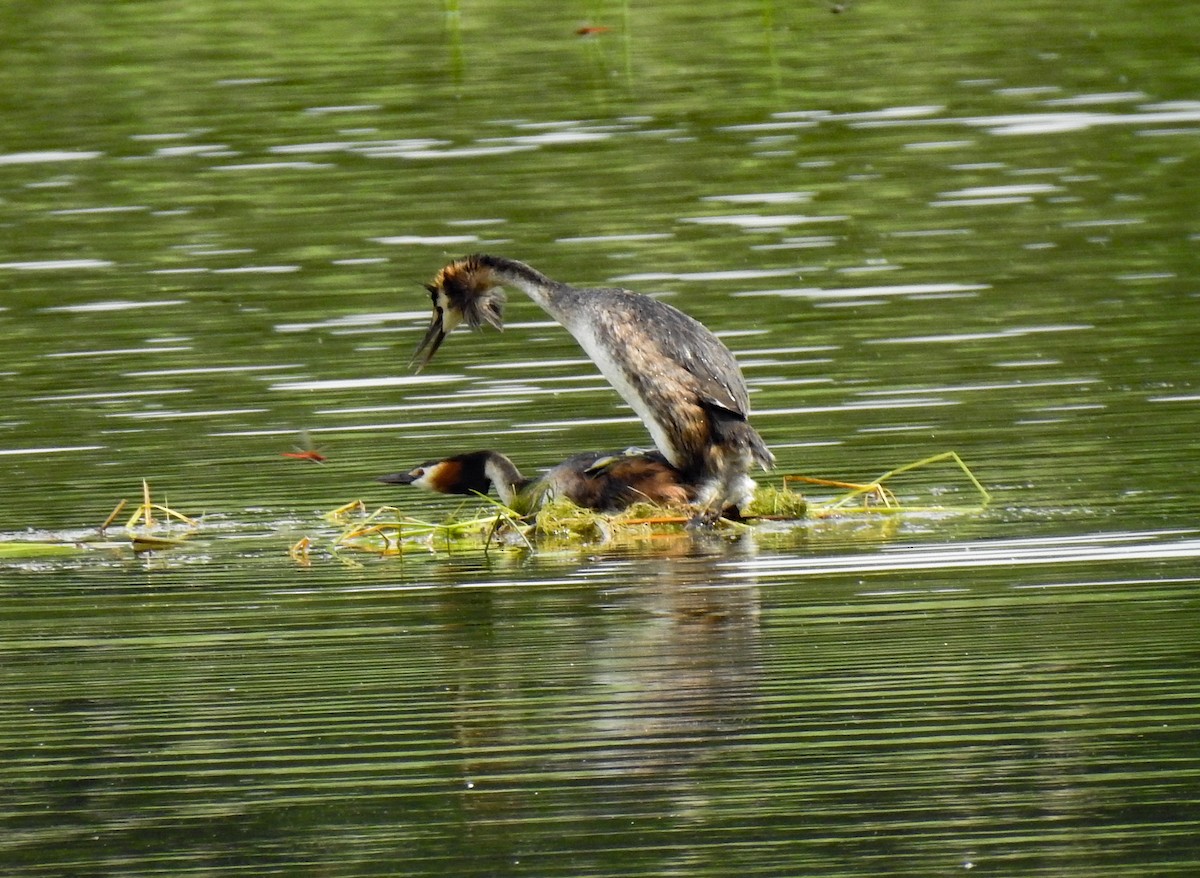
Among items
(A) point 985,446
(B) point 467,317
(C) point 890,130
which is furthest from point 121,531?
(C) point 890,130

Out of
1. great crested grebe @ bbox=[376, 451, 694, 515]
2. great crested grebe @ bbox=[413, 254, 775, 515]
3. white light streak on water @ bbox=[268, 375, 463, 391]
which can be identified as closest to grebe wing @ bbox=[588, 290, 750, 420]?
great crested grebe @ bbox=[413, 254, 775, 515]

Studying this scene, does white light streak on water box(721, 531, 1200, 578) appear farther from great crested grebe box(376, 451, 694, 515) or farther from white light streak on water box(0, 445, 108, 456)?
white light streak on water box(0, 445, 108, 456)

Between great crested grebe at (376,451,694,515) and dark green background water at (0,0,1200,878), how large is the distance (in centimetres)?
14

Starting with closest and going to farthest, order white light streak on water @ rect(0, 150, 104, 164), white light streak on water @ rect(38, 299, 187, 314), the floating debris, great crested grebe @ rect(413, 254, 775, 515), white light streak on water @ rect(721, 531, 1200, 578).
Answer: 1. white light streak on water @ rect(721, 531, 1200, 578)
2. the floating debris
3. great crested grebe @ rect(413, 254, 775, 515)
4. white light streak on water @ rect(38, 299, 187, 314)
5. white light streak on water @ rect(0, 150, 104, 164)

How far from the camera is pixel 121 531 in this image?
29.5 feet

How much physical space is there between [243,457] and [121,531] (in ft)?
4.17

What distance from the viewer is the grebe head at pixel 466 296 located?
10172 millimetres

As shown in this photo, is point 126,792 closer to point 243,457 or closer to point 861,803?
point 861,803

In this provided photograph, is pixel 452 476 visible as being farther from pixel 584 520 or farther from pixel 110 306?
pixel 110 306

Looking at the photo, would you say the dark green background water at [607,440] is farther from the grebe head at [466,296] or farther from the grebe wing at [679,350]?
the grebe wing at [679,350]

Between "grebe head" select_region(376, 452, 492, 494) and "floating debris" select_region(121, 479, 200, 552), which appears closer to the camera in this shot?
"floating debris" select_region(121, 479, 200, 552)

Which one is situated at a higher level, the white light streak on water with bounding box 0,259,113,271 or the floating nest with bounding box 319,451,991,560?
the floating nest with bounding box 319,451,991,560

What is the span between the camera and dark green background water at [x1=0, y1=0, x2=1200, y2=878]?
5418 mm

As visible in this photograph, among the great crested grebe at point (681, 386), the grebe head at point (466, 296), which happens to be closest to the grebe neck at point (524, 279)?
the grebe head at point (466, 296)
